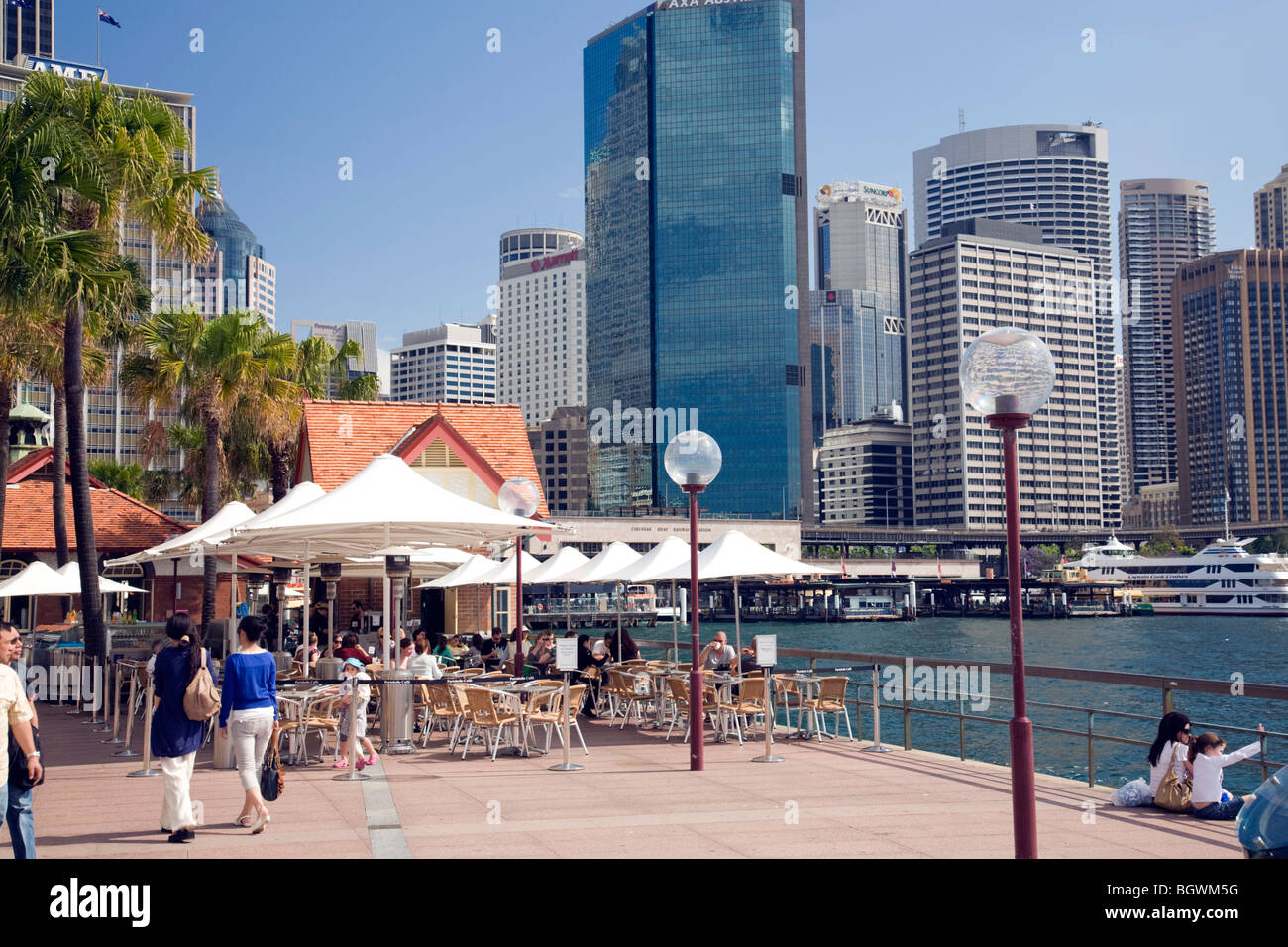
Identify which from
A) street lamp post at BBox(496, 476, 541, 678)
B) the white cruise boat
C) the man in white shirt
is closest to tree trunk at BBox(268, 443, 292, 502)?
street lamp post at BBox(496, 476, 541, 678)

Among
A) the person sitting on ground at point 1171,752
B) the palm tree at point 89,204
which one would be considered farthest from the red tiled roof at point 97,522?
the person sitting on ground at point 1171,752

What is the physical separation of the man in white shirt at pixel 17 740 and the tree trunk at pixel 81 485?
1588 centimetres

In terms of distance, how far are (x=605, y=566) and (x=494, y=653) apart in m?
2.86

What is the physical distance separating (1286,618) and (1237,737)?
376ft

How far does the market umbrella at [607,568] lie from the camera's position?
23.0 meters

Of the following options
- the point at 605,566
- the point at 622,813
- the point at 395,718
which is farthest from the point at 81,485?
the point at 622,813

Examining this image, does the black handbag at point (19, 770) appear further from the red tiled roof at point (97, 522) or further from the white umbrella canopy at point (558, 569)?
the red tiled roof at point (97, 522)

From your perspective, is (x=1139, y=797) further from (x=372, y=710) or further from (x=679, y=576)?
(x=372, y=710)

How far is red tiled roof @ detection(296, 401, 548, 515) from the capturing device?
35.2 metres

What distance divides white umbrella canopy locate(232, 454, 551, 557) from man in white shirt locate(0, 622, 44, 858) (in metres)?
6.35

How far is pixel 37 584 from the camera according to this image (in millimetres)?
24625

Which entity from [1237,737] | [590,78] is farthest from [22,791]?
[590,78]
